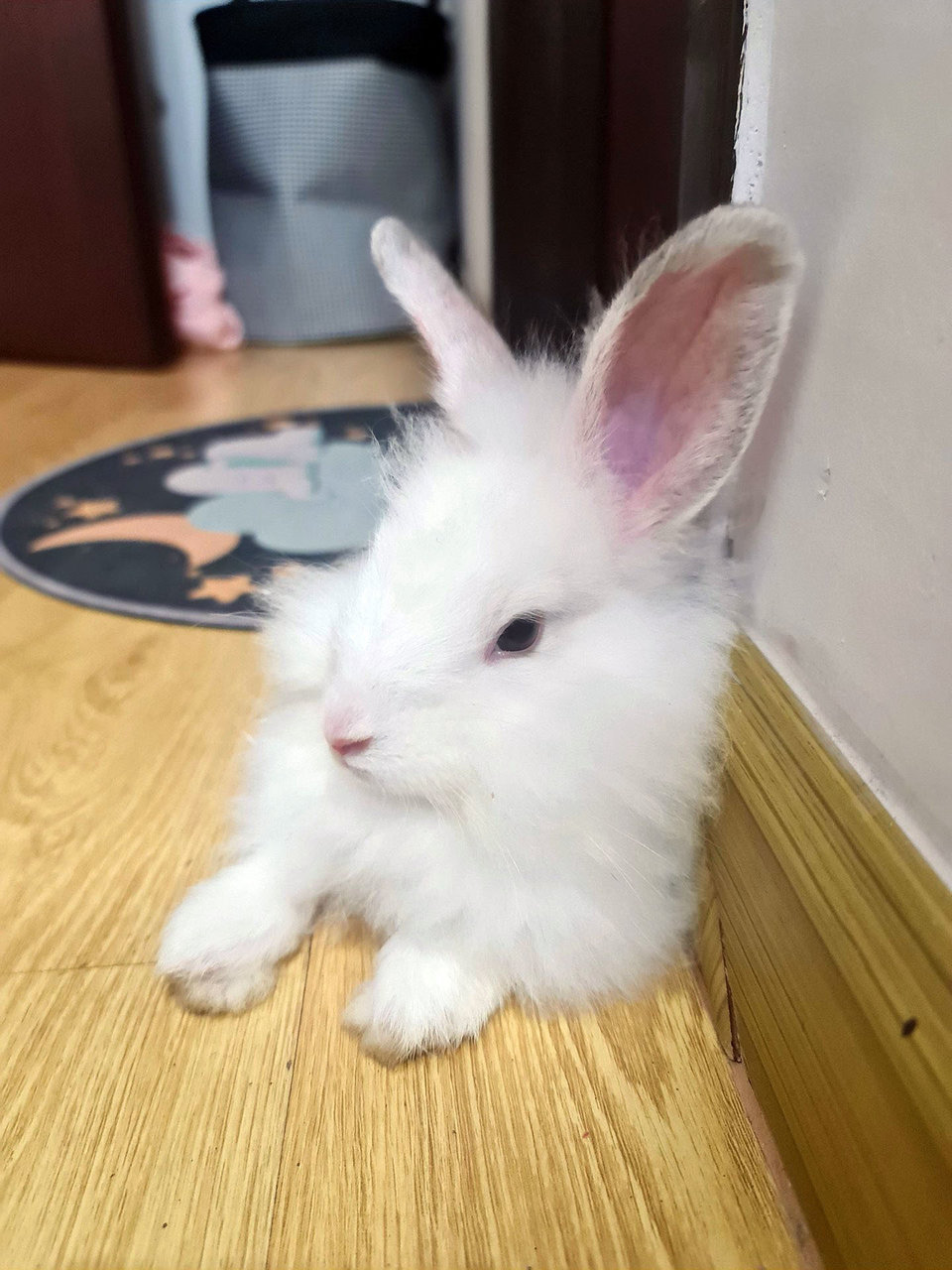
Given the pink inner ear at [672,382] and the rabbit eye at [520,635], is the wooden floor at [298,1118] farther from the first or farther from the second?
the pink inner ear at [672,382]

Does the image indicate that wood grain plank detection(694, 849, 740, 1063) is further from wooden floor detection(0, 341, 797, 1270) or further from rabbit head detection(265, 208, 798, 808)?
rabbit head detection(265, 208, 798, 808)

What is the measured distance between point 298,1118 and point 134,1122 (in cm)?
11

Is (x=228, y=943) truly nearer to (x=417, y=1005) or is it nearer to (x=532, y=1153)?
(x=417, y=1005)

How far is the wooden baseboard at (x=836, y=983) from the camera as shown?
0.42 meters

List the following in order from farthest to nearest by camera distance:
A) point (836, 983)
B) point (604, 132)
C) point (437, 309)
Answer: point (604, 132), point (437, 309), point (836, 983)

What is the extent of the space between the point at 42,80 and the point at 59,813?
2604mm

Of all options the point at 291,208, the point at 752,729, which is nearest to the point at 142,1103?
the point at 752,729

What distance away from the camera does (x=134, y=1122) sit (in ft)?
1.94

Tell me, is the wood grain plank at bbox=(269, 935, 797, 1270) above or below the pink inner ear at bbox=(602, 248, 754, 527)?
below

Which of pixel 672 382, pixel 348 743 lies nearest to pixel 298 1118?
pixel 348 743

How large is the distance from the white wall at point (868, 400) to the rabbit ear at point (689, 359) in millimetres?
39

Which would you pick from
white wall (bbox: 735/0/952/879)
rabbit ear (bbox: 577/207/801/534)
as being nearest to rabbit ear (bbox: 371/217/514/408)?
rabbit ear (bbox: 577/207/801/534)

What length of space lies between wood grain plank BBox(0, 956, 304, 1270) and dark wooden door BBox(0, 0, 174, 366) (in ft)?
8.52

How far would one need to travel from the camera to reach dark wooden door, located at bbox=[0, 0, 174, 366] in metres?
2.56
